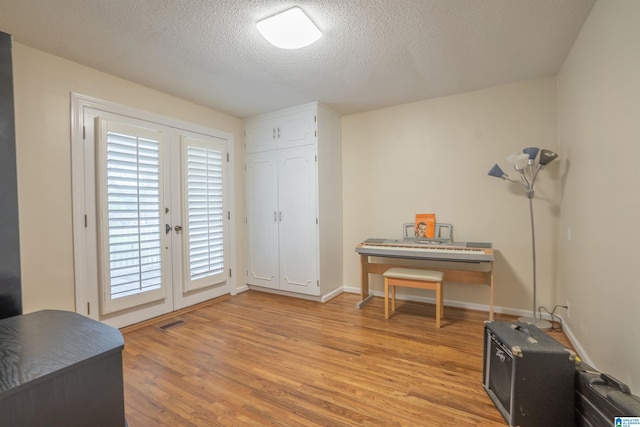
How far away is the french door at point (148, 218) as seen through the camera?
261 cm

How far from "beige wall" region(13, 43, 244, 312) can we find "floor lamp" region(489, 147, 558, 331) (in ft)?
13.0

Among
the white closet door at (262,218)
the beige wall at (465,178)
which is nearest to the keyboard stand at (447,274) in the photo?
the beige wall at (465,178)

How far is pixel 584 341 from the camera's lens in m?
2.13

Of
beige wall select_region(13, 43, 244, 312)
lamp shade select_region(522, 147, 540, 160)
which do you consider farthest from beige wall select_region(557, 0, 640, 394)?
beige wall select_region(13, 43, 244, 312)

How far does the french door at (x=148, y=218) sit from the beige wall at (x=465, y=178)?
1851 millimetres

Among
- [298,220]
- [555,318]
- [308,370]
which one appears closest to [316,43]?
[298,220]

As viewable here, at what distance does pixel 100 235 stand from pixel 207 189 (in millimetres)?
1262

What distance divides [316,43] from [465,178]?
221 cm

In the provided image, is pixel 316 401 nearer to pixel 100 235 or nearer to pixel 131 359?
pixel 131 359

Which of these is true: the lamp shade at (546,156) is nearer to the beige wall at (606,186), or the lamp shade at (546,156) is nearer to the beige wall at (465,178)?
the beige wall at (606,186)

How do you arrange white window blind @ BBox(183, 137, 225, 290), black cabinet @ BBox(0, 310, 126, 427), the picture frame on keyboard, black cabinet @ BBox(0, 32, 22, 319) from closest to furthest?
black cabinet @ BBox(0, 310, 126, 427) → black cabinet @ BBox(0, 32, 22, 319) → the picture frame on keyboard → white window blind @ BBox(183, 137, 225, 290)

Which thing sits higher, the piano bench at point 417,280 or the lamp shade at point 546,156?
the lamp shade at point 546,156

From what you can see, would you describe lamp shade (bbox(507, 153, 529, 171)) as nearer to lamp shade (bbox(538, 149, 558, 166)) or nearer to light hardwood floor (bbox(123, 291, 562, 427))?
lamp shade (bbox(538, 149, 558, 166))

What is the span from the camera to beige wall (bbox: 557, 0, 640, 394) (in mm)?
1444
